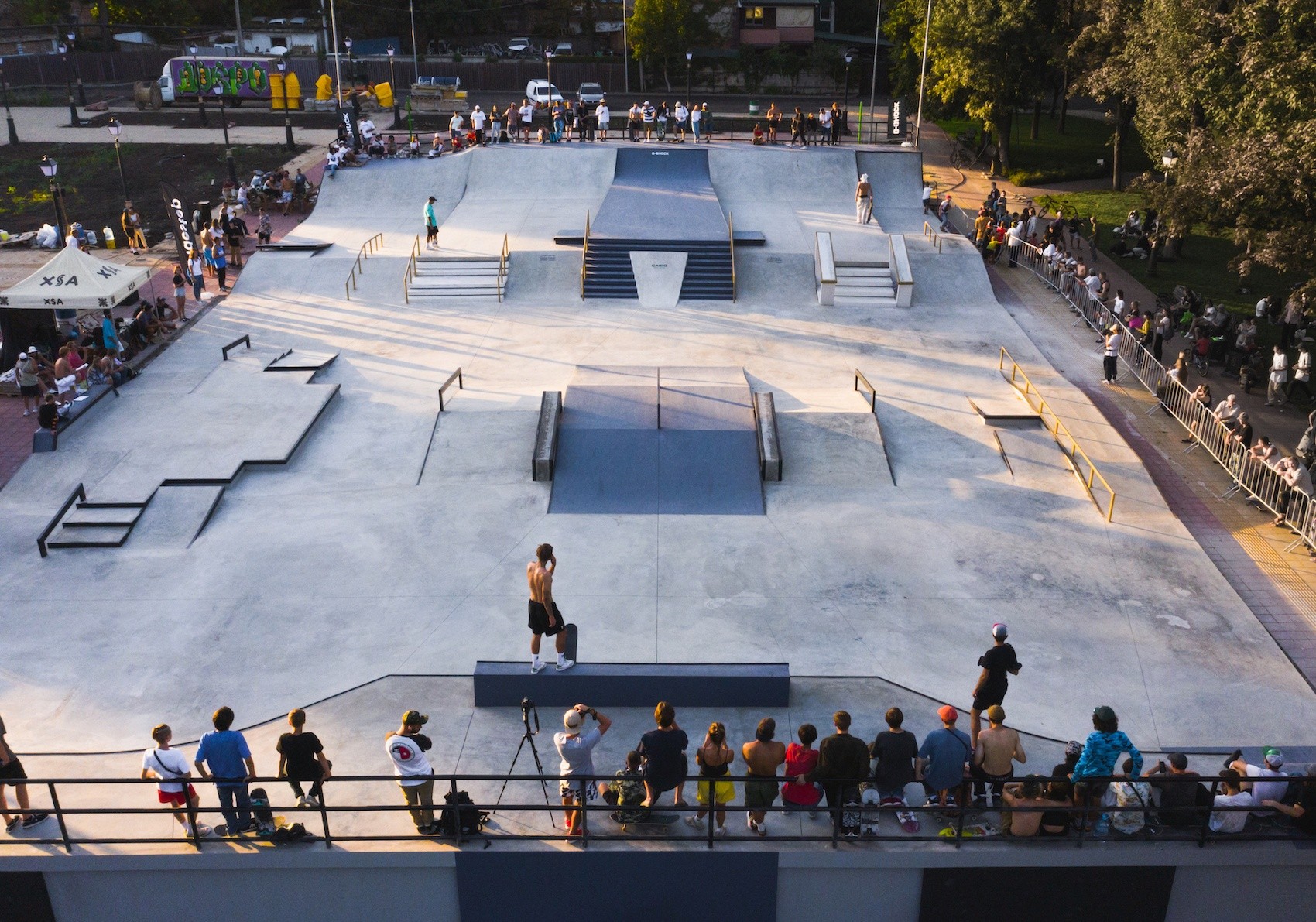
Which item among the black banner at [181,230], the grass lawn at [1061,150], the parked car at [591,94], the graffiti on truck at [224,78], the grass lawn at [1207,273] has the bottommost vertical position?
the grass lawn at [1207,273]

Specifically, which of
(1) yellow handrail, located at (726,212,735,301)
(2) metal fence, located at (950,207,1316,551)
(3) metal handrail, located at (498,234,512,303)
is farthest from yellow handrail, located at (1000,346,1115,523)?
(3) metal handrail, located at (498,234,512,303)

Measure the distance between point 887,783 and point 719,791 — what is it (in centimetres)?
151

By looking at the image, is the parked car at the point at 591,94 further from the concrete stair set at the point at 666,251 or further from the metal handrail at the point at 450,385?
the metal handrail at the point at 450,385

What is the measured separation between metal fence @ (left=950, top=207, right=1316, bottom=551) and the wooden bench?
1127 centimetres

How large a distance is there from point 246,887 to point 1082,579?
1127 centimetres

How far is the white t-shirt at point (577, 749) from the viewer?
9523 mm

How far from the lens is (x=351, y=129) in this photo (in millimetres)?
37625

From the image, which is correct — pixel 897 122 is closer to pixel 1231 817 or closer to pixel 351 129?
pixel 351 129

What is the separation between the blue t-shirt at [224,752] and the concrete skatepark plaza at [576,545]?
1652 millimetres

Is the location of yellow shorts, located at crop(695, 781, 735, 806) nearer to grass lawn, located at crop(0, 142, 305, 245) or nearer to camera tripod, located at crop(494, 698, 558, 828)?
camera tripod, located at crop(494, 698, 558, 828)

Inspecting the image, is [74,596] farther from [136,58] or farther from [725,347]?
[136,58]

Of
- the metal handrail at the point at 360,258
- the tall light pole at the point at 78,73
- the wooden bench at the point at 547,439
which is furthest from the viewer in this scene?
the tall light pole at the point at 78,73

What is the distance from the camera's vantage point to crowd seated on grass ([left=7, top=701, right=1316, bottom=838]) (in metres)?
9.48

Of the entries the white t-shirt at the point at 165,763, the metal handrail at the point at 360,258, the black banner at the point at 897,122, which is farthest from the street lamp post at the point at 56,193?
the black banner at the point at 897,122
